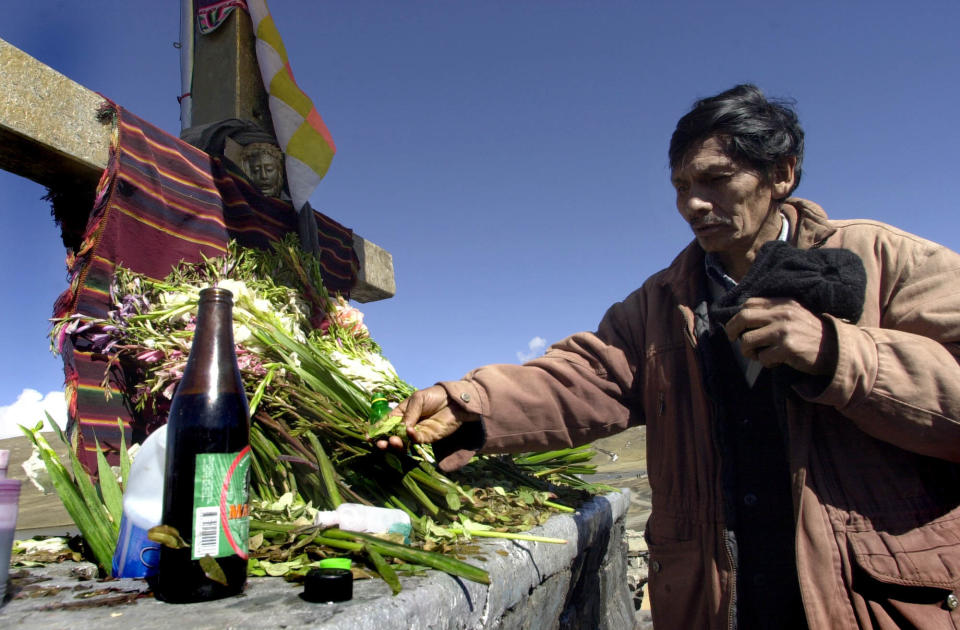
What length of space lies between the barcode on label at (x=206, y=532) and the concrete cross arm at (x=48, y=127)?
2.43 m

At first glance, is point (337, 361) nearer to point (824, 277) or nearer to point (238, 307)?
point (238, 307)

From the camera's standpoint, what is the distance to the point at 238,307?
2.58m

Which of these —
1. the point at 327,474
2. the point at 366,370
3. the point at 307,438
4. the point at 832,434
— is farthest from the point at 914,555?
the point at 366,370

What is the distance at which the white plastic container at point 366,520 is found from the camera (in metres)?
1.58

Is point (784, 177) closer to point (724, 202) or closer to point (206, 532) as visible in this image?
point (724, 202)

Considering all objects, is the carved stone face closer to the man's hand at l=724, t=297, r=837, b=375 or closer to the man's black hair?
the man's black hair

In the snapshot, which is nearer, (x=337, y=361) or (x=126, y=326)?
(x=126, y=326)

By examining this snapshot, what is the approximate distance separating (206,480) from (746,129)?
196 cm

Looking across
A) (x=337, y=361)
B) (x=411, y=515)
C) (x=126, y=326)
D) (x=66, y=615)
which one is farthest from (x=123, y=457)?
(x=337, y=361)

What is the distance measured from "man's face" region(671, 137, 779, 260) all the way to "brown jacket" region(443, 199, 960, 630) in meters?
0.14

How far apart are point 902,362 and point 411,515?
146cm

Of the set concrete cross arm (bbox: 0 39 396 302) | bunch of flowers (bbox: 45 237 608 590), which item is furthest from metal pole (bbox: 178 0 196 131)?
bunch of flowers (bbox: 45 237 608 590)

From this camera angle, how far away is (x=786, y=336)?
1.55 metres

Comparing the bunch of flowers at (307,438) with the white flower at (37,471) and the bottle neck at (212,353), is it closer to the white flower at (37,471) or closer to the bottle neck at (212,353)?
the bottle neck at (212,353)
